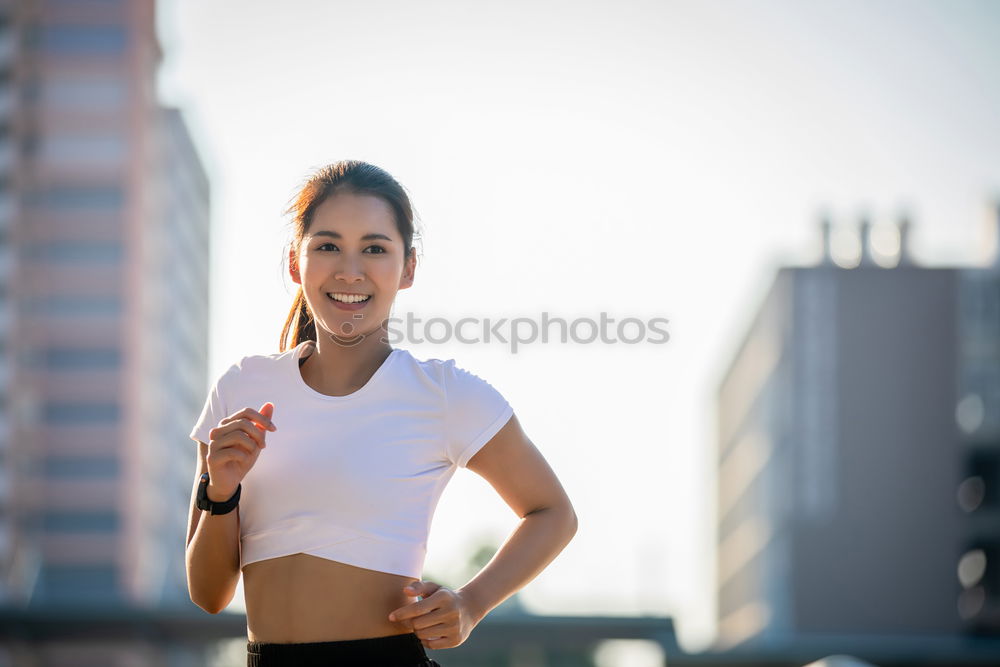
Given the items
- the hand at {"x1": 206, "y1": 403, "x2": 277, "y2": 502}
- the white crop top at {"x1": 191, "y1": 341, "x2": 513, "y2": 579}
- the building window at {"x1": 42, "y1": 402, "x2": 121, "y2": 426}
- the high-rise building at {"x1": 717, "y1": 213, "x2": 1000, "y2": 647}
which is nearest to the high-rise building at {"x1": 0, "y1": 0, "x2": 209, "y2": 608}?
the building window at {"x1": 42, "y1": 402, "x2": 121, "y2": 426}

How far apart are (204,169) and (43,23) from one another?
17188 millimetres

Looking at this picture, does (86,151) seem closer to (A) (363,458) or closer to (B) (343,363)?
(B) (343,363)

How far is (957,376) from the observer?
146ft

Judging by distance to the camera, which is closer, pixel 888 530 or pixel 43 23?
pixel 888 530

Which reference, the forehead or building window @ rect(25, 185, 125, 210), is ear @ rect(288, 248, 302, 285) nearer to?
the forehead

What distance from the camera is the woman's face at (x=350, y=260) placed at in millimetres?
1770

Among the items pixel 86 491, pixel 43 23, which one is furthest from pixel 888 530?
pixel 43 23

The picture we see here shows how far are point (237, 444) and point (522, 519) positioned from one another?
472 mm

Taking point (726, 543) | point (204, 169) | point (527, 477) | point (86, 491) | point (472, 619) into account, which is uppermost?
point (204, 169)

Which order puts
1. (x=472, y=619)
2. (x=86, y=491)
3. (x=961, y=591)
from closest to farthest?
(x=472, y=619)
(x=961, y=591)
(x=86, y=491)

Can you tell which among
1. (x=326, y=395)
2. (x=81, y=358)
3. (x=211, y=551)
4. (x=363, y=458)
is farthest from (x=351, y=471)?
(x=81, y=358)

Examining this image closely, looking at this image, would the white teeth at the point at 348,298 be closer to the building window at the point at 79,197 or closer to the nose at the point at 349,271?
the nose at the point at 349,271

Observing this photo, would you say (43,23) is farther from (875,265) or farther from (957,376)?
(957,376)

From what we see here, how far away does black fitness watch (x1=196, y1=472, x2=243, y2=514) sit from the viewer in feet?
5.43
